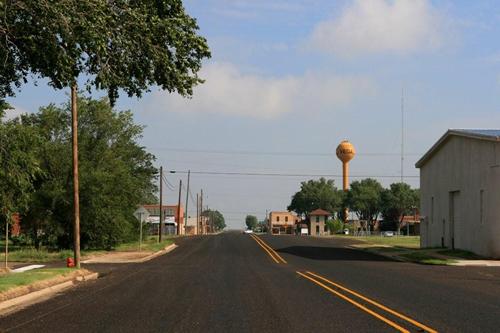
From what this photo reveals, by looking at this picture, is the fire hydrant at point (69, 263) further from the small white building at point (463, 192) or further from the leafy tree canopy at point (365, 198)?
the leafy tree canopy at point (365, 198)

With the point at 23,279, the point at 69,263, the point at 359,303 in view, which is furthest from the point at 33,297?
the point at 69,263

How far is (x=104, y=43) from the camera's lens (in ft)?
38.1

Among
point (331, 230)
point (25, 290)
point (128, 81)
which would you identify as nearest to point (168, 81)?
point (128, 81)

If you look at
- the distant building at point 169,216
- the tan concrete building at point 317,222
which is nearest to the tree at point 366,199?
the tan concrete building at point 317,222

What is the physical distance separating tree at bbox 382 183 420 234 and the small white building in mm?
98689

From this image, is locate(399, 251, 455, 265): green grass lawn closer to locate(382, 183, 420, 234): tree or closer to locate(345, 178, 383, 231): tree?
locate(382, 183, 420, 234): tree

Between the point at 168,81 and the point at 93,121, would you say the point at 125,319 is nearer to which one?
the point at 168,81

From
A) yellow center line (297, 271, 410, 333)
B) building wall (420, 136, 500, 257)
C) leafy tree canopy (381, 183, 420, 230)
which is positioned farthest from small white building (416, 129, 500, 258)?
leafy tree canopy (381, 183, 420, 230)

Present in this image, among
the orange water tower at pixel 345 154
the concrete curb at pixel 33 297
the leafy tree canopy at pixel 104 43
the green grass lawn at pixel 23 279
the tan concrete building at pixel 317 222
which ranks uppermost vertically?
the orange water tower at pixel 345 154

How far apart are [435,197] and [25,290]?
37.7 m

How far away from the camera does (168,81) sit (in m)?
13.8

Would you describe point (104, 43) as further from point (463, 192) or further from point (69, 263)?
point (463, 192)

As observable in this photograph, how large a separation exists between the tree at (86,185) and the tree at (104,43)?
89.9 feet

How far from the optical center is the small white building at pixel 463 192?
A: 37.3 m
